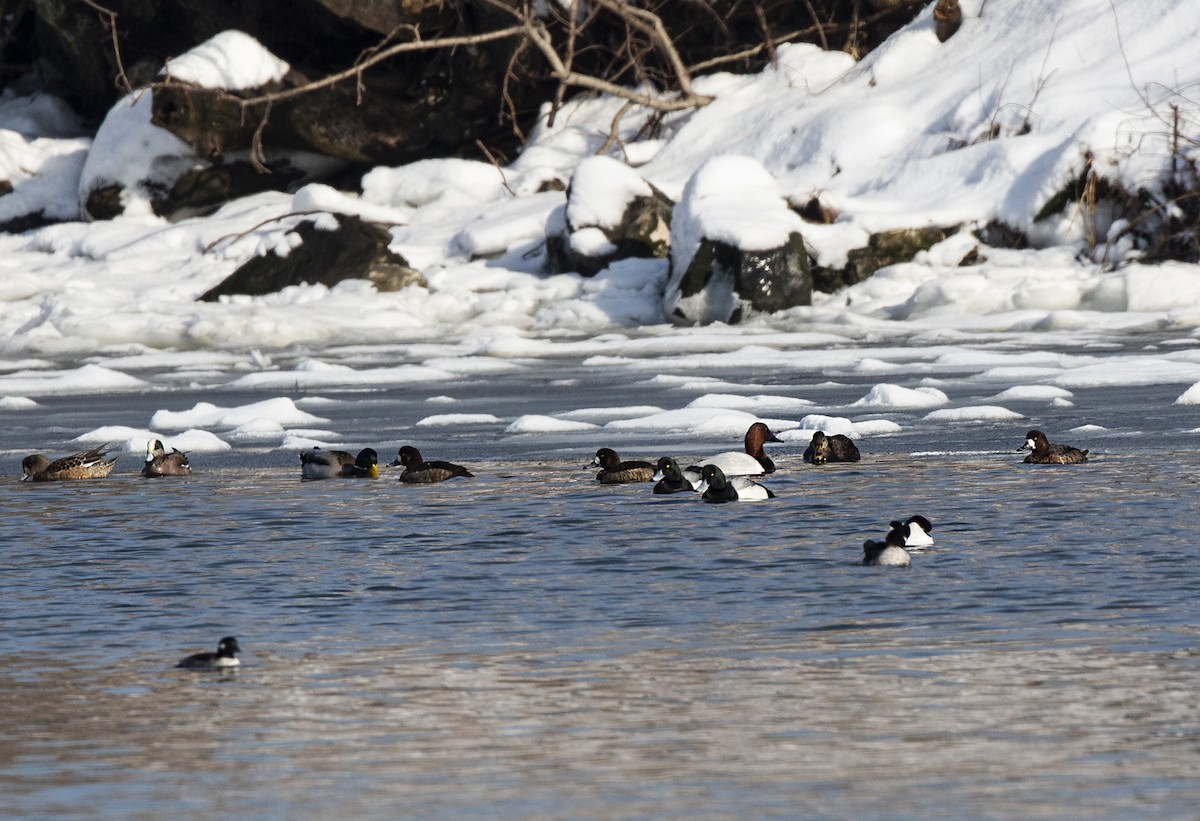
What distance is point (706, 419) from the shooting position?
46.1 feet

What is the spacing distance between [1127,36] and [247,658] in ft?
66.8

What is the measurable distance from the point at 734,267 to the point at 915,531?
41.0ft

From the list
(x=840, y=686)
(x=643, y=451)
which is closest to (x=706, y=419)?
(x=643, y=451)

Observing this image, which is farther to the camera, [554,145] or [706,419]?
[554,145]

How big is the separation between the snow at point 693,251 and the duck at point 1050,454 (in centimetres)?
193

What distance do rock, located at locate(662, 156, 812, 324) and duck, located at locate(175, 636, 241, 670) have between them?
14782 millimetres

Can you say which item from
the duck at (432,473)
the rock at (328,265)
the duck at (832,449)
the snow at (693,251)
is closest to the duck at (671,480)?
the duck at (832,449)

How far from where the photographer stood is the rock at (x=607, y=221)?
23.4 metres

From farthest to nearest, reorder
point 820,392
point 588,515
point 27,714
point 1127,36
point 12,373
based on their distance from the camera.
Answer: point 1127,36 → point 12,373 → point 820,392 → point 588,515 → point 27,714

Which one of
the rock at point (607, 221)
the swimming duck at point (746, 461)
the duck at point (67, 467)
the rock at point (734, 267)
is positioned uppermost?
the rock at point (607, 221)

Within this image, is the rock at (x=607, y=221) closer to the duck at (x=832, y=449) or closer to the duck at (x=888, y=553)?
the duck at (x=832, y=449)

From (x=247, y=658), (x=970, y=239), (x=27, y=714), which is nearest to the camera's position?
(x=27, y=714)

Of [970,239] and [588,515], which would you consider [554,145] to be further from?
[588,515]

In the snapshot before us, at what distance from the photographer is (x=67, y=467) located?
40.0ft
